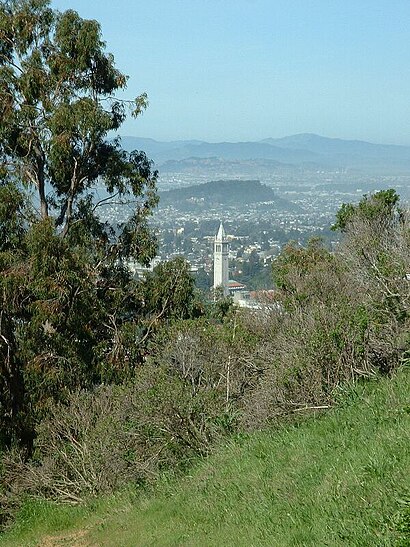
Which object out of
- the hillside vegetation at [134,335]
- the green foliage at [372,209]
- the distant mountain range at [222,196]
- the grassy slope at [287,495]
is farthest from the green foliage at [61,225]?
the distant mountain range at [222,196]

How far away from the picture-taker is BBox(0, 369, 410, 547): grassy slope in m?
4.57

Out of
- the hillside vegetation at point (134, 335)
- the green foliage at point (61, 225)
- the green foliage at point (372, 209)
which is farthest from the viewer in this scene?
the green foliage at point (372, 209)

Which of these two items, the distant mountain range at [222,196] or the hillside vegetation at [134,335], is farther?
the distant mountain range at [222,196]

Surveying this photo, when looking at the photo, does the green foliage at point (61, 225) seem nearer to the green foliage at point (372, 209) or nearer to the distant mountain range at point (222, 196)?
the green foliage at point (372, 209)

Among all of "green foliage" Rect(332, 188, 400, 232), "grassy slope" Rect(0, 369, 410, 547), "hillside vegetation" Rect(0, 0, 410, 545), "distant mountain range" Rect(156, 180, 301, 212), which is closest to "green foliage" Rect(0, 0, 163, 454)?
"hillside vegetation" Rect(0, 0, 410, 545)

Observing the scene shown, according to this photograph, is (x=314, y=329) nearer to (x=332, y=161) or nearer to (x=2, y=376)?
(x=2, y=376)

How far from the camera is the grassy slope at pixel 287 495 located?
4.57 m

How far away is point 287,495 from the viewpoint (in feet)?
18.0

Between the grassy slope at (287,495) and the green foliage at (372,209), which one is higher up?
the green foliage at (372,209)

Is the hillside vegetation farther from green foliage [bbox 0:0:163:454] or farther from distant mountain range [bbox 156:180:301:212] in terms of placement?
distant mountain range [bbox 156:180:301:212]

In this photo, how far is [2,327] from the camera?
1301 centimetres

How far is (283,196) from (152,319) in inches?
3694

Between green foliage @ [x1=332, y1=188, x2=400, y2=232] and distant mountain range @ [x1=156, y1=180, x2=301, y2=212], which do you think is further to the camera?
distant mountain range @ [x1=156, y1=180, x2=301, y2=212]

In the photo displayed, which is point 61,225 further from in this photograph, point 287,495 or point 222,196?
point 222,196
